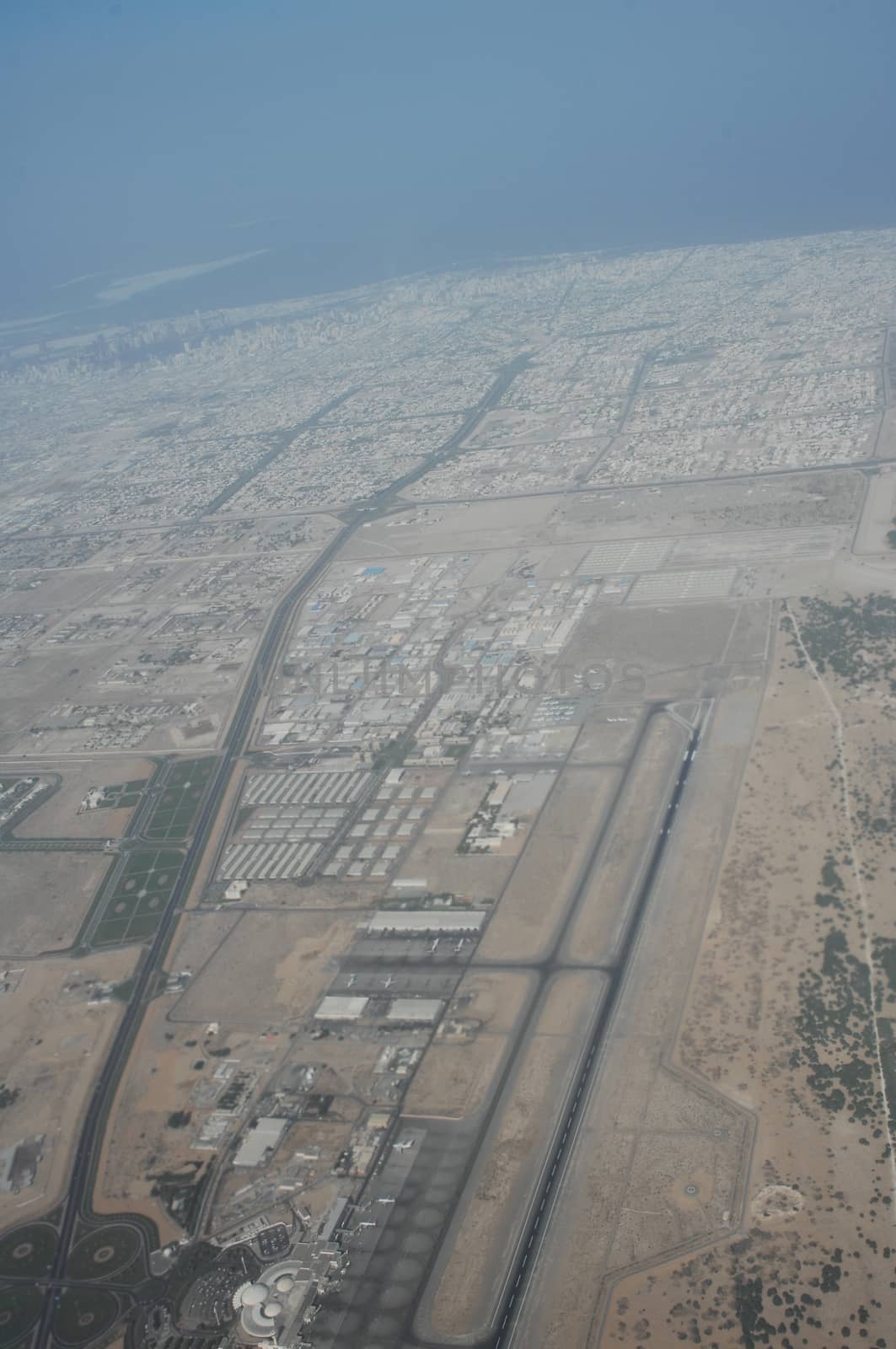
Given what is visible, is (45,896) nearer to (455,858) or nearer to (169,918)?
(169,918)

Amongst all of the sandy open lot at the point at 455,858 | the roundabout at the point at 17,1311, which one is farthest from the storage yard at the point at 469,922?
the sandy open lot at the point at 455,858

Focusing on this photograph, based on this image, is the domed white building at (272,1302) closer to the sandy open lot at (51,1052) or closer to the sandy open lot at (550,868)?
the sandy open lot at (51,1052)

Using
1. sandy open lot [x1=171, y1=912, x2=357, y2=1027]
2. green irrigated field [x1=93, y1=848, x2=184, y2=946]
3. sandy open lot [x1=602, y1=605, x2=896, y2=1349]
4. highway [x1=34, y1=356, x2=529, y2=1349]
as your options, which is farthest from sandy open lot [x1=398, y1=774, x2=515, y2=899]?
green irrigated field [x1=93, y1=848, x2=184, y2=946]

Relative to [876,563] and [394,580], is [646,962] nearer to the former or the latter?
[876,563]

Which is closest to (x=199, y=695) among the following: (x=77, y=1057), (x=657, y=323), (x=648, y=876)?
(x=77, y=1057)

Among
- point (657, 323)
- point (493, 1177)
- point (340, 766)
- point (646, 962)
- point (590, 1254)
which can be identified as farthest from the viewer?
point (657, 323)

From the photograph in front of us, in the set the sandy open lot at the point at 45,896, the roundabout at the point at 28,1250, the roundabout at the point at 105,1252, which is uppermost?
the sandy open lot at the point at 45,896
